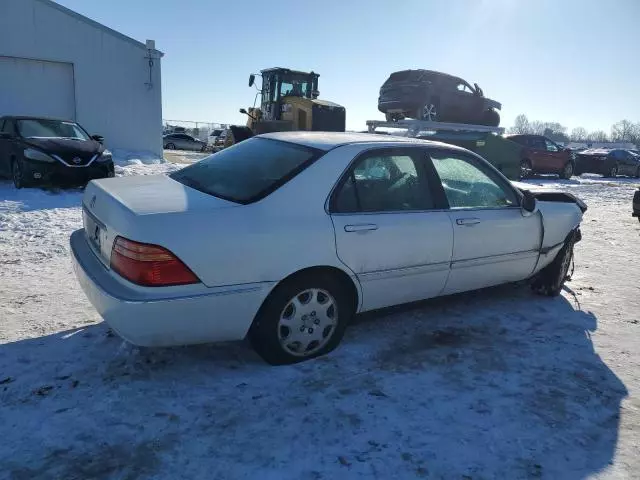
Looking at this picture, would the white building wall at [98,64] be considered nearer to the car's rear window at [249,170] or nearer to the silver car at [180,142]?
the car's rear window at [249,170]

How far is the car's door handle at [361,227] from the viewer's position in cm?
318

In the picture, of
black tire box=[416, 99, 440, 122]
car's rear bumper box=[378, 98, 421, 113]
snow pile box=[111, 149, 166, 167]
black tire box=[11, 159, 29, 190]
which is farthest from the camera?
snow pile box=[111, 149, 166, 167]

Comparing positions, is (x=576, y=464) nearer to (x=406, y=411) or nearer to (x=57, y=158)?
(x=406, y=411)

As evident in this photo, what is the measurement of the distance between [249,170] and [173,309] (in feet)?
3.87

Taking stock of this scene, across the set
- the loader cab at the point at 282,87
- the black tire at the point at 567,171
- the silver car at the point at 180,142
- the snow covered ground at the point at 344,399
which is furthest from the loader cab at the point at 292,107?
the silver car at the point at 180,142

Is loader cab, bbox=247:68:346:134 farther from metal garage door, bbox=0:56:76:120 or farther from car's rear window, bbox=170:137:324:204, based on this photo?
car's rear window, bbox=170:137:324:204

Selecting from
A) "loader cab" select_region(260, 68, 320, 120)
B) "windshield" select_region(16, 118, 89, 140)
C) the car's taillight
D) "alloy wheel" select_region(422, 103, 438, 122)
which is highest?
"loader cab" select_region(260, 68, 320, 120)

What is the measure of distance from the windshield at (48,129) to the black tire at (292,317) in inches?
343

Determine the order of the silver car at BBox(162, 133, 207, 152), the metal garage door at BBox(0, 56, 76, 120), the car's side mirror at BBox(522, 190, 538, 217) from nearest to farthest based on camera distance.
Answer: the car's side mirror at BBox(522, 190, 538, 217)
the metal garage door at BBox(0, 56, 76, 120)
the silver car at BBox(162, 133, 207, 152)

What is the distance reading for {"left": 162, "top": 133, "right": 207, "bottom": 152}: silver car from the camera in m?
32.3

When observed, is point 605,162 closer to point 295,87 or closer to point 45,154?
point 295,87

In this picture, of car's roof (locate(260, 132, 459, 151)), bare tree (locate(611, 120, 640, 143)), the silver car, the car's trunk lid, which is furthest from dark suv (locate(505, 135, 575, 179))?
bare tree (locate(611, 120, 640, 143))

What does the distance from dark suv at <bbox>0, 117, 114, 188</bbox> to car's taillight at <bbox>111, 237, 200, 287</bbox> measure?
7485 mm

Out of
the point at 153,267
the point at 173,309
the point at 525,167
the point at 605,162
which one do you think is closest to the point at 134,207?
the point at 153,267
